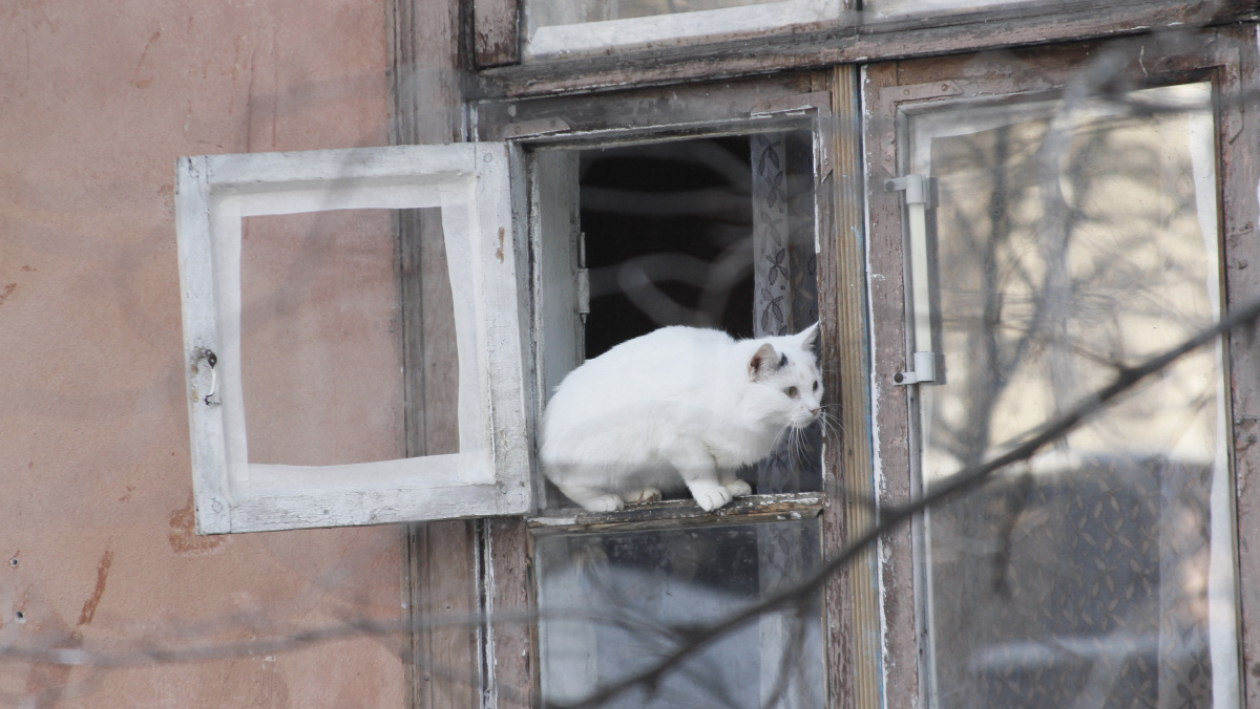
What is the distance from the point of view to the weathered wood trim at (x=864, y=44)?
83.6 inches

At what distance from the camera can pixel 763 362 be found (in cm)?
249

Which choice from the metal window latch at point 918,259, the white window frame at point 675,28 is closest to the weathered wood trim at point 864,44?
the white window frame at point 675,28

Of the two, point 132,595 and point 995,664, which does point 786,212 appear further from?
point 132,595

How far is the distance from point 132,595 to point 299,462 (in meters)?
0.53

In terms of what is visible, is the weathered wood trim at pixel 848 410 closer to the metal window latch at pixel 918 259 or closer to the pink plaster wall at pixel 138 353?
the metal window latch at pixel 918 259

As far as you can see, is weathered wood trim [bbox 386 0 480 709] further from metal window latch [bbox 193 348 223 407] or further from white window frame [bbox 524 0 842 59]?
metal window latch [bbox 193 348 223 407]

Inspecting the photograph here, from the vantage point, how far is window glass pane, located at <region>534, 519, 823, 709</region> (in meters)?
2.43

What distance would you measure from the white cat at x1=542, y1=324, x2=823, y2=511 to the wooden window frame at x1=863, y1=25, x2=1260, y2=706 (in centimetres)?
21

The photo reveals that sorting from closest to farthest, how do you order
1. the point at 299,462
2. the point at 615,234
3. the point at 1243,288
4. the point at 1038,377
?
1. the point at 1243,288
2. the point at 1038,377
3. the point at 299,462
4. the point at 615,234

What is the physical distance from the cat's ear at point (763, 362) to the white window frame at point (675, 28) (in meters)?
0.69

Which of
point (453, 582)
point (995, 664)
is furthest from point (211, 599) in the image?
point (995, 664)

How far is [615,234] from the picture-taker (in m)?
4.31

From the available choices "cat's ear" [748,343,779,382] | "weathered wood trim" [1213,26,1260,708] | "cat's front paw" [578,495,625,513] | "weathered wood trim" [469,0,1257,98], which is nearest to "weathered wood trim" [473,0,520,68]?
"weathered wood trim" [469,0,1257,98]

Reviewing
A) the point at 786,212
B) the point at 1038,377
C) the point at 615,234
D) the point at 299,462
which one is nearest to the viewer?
the point at 1038,377
